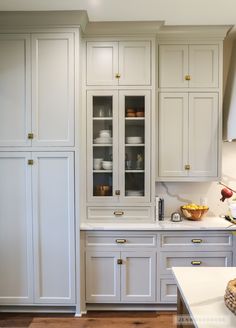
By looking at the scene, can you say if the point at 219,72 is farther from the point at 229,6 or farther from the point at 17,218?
the point at 17,218

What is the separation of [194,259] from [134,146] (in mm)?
1214

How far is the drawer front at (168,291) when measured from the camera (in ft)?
8.27

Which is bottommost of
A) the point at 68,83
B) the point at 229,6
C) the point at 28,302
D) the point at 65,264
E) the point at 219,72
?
the point at 28,302

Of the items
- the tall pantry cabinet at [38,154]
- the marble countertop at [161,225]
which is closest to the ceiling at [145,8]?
the tall pantry cabinet at [38,154]

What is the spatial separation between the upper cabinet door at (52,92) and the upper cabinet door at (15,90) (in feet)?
0.21

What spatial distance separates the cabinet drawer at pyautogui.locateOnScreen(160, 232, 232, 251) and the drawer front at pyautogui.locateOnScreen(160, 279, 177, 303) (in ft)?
1.07

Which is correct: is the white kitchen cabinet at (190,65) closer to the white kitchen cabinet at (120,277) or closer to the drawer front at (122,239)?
the drawer front at (122,239)

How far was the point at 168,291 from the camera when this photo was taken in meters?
2.53

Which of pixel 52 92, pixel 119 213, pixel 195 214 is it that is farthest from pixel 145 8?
pixel 195 214

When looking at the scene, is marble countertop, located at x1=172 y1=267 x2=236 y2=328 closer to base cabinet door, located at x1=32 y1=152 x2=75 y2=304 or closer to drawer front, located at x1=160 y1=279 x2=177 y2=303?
drawer front, located at x1=160 y1=279 x2=177 y2=303

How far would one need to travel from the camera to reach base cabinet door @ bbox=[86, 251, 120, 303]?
8.25 ft

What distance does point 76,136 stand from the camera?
94.9 inches

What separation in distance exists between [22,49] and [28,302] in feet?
7.59

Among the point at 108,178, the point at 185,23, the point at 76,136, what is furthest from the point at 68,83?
the point at 185,23
